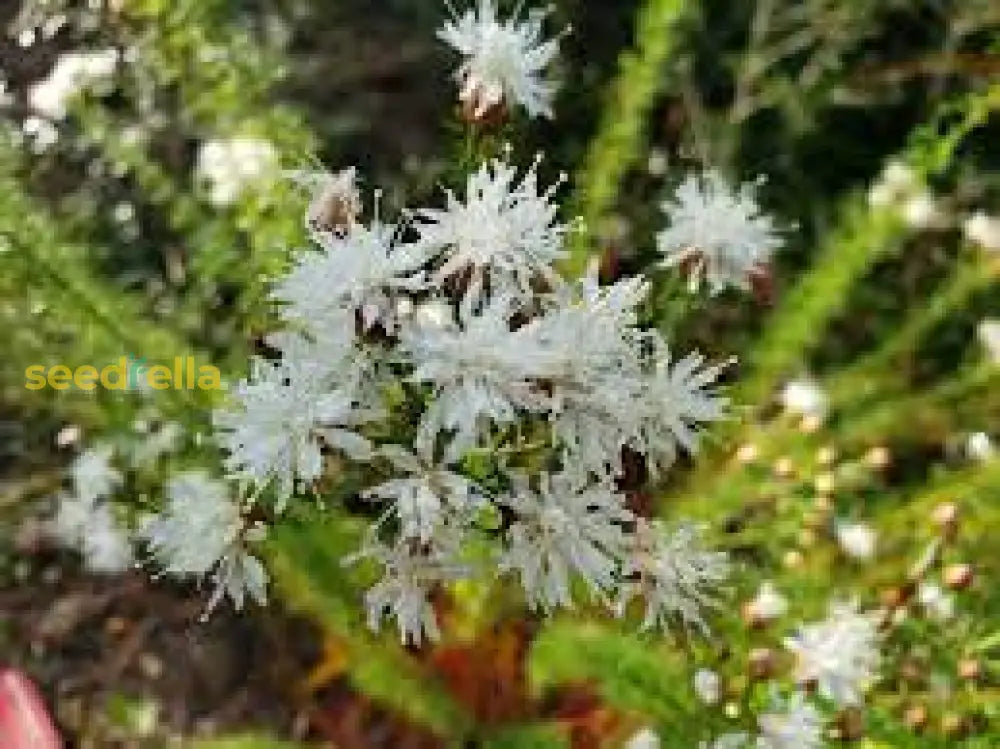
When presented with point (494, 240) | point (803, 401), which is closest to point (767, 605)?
point (803, 401)

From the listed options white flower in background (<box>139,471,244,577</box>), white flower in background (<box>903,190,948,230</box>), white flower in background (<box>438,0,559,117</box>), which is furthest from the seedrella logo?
white flower in background (<box>903,190,948,230</box>)

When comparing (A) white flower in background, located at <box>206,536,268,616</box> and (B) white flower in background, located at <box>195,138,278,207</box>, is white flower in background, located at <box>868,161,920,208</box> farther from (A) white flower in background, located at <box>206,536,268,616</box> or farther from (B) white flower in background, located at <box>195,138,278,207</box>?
(A) white flower in background, located at <box>206,536,268,616</box>

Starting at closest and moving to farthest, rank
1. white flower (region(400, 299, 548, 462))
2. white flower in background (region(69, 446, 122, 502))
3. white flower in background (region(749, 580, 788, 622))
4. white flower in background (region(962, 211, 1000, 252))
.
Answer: white flower (region(400, 299, 548, 462))
white flower in background (region(749, 580, 788, 622))
white flower in background (region(69, 446, 122, 502))
white flower in background (region(962, 211, 1000, 252))

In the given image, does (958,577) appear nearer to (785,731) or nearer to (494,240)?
(785,731)

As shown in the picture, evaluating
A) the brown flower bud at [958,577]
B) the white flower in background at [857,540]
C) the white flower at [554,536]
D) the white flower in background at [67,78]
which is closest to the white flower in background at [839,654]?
the brown flower bud at [958,577]

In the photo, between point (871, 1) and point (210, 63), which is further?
point (871, 1)

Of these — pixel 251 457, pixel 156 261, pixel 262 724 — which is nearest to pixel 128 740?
pixel 262 724

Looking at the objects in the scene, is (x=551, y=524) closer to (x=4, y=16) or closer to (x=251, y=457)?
(x=251, y=457)
